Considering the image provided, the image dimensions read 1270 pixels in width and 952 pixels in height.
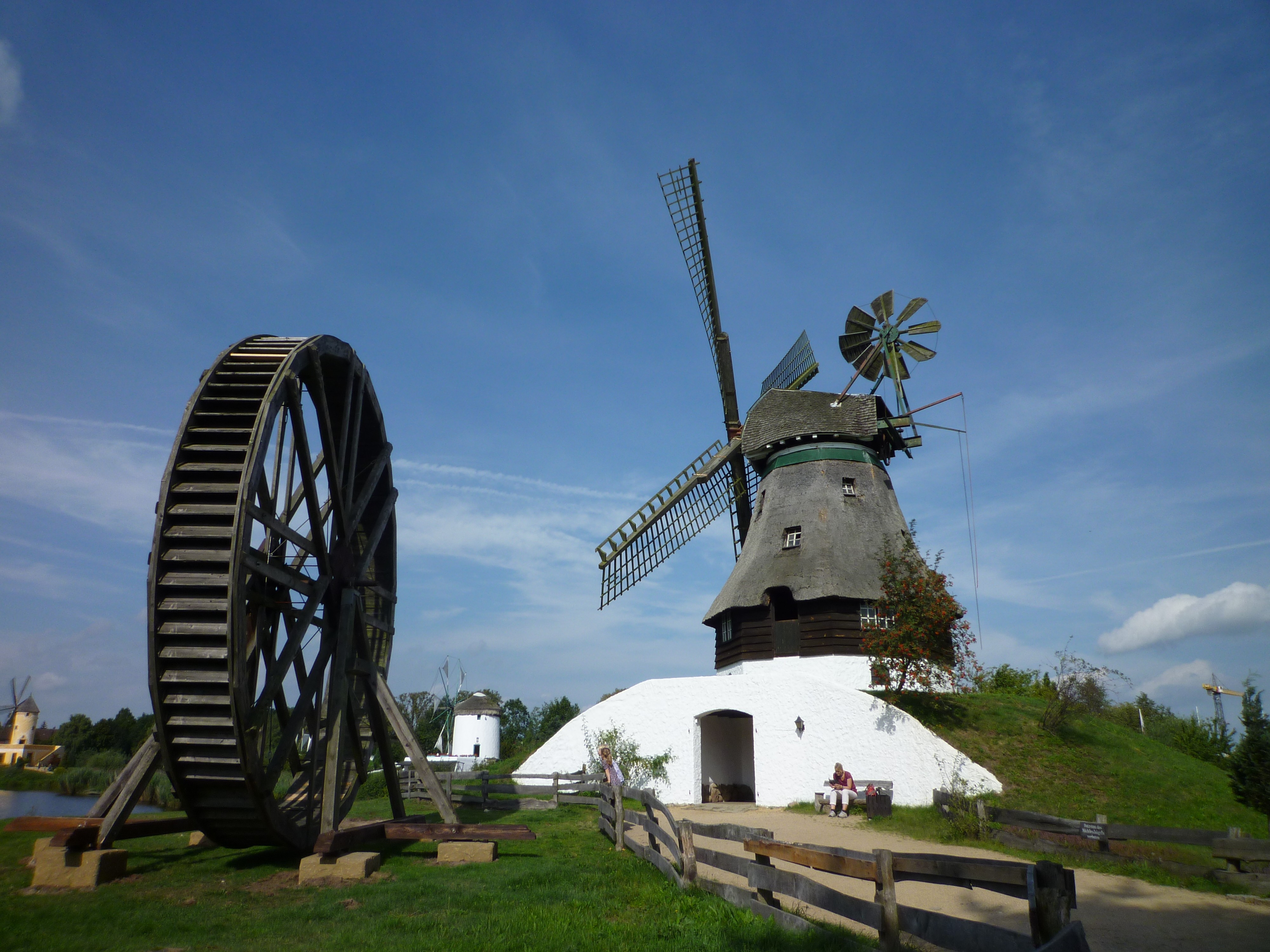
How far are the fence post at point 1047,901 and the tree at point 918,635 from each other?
15115 mm

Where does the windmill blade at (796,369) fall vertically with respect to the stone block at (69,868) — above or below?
above

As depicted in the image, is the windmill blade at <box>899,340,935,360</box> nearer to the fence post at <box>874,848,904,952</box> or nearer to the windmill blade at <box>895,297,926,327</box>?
the windmill blade at <box>895,297,926,327</box>

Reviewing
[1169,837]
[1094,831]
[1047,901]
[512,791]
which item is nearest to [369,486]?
[512,791]

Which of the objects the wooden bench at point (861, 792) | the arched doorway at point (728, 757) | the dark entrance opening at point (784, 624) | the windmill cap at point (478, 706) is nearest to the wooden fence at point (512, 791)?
the arched doorway at point (728, 757)

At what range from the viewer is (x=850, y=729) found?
61.6 ft

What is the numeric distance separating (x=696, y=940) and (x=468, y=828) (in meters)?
4.82

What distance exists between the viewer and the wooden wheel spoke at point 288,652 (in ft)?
29.3

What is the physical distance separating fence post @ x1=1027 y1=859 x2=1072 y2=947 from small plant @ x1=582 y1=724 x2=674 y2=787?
53.4ft

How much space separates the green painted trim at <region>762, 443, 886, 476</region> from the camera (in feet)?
79.1

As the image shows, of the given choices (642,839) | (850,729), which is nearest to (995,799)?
(850,729)

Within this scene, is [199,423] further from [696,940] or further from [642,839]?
[642,839]

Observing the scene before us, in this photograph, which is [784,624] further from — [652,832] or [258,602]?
[258,602]

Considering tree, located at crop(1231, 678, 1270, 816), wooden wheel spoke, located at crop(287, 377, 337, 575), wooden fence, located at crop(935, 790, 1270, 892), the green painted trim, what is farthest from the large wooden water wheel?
the green painted trim

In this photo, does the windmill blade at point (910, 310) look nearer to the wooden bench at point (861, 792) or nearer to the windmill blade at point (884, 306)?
the windmill blade at point (884, 306)
